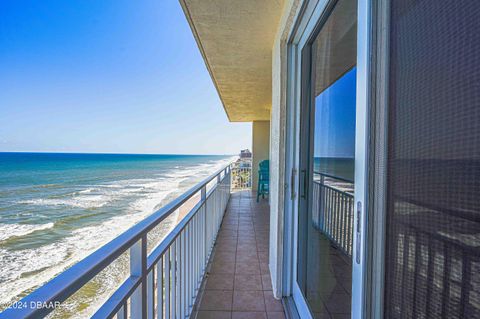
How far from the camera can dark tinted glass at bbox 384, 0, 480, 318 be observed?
0.39 m

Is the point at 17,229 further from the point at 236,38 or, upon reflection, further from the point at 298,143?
the point at 298,143

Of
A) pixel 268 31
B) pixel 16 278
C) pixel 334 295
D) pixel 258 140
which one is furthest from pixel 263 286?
pixel 258 140

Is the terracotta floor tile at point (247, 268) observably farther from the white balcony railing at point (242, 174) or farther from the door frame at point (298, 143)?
the white balcony railing at point (242, 174)

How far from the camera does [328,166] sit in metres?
1.28

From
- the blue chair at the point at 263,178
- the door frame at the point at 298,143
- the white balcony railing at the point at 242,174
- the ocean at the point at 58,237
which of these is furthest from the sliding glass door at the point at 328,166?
the white balcony railing at the point at 242,174

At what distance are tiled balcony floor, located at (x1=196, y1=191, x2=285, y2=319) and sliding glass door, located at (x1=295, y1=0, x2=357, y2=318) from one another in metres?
0.42

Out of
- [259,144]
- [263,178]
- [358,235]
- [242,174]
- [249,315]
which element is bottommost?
[249,315]

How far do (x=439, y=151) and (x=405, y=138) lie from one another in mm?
121

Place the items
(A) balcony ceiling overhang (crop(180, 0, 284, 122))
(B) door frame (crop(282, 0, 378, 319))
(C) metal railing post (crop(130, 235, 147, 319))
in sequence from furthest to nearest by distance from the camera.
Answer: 1. (A) balcony ceiling overhang (crop(180, 0, 284, 122))
2. (C) metal railing post (crop(130, 235, 147, 319))
3. (B) door frame (crop(282, 0, 378, 319))

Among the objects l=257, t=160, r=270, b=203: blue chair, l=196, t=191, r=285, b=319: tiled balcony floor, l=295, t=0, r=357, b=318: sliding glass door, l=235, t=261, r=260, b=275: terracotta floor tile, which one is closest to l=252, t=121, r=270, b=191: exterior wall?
l=257, t=160, r=270, b=203: blue chair

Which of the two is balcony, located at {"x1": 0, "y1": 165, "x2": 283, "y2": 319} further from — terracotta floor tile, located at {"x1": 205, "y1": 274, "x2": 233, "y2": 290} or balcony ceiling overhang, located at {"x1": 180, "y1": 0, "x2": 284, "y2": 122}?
balcony ceiling overhang, located at {"x1": 180, "y1": 0, "x2": 284, "y2": 122}

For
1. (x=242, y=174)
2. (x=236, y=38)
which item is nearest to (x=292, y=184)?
(x=236, y=38)

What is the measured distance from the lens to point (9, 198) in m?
15.1

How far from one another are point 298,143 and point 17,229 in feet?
36.5
